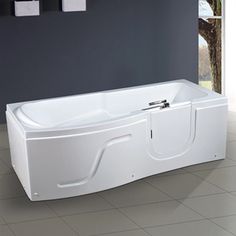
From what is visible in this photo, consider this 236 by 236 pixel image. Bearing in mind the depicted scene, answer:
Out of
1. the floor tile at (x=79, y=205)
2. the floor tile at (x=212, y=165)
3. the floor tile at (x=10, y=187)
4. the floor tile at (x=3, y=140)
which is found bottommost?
the floor tile at (x=79, y=205)

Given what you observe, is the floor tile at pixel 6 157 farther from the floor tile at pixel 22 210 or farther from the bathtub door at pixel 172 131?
the bathtub door at pixel 172 131

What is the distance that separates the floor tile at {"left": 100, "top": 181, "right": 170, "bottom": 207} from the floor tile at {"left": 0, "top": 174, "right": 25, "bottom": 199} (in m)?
0.60

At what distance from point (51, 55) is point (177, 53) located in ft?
4.34

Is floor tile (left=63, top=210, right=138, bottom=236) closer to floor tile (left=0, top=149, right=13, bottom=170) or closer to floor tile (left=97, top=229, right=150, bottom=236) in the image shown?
floor tile (left=97, top=229, right=150, bottom=236)

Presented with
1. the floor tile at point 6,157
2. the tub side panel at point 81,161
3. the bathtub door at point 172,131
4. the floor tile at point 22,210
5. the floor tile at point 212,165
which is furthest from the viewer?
the floor tile at point 6,157

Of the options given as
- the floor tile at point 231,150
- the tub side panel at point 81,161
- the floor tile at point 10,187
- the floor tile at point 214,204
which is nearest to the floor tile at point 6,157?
the floor tile at point 10,187

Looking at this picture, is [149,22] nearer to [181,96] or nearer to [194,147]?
[181,96]

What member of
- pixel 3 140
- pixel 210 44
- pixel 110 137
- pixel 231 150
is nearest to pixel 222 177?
pixel 231 150

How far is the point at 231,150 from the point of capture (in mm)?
5641

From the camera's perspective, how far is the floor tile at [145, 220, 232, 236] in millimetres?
4117

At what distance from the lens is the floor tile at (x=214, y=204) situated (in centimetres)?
441

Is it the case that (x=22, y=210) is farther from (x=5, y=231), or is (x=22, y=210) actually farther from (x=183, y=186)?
(x=183, y=186)

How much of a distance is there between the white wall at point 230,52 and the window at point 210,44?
0.54 m

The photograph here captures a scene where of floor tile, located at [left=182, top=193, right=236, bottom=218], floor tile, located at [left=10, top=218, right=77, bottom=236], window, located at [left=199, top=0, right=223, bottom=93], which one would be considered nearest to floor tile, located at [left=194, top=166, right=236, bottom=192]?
floor tile, located at [left=182, top=193, right=236, bottom=218]
